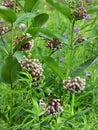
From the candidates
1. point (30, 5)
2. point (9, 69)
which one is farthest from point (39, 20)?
point (9, 69)

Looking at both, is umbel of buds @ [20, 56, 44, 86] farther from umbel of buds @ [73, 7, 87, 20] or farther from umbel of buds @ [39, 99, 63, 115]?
umbel of buds @ [73, 7, 87, 20]

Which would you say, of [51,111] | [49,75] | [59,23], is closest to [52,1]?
[51,111]

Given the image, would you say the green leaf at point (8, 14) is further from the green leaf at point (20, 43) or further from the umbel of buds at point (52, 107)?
the umbel of buds at point (52, 107)

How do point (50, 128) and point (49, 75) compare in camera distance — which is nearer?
point (50, 128)

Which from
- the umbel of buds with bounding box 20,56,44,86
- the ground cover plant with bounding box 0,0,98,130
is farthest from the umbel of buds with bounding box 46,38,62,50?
the umbel of buds with bounding box 20,56,44,86

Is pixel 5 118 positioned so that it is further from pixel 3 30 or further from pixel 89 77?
pixel 89 77

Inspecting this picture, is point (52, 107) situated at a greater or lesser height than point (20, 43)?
lesser

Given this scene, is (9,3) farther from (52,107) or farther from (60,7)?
(52,107)

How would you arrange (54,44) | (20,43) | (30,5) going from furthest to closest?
1. (54,44)
2. (30,5)
3. (20,43)

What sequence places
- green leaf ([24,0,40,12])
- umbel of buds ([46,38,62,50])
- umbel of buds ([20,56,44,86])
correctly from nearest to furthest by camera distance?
1. umbel of buds ([20,56,44,86])
2. green leaf ([24,0,40,12])
3. umbel of buds ([46,38,62,50])
